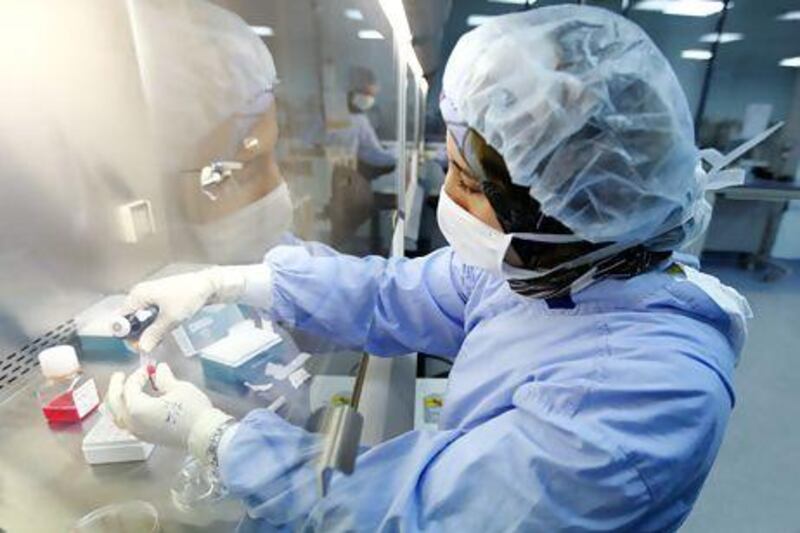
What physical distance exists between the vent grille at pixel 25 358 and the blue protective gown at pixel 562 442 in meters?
0.52

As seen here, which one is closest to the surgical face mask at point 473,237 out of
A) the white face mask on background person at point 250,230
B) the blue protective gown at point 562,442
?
the blue protective gown at point 562,442

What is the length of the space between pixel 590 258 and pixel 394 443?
0.39 meters

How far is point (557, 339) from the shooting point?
2.32 feet

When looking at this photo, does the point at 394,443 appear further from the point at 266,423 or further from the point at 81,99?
the point at 81,99

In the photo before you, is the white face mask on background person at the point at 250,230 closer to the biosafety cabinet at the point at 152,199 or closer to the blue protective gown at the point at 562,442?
the biosafety cabinet at the point at 152,199

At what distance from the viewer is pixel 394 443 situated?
65cm

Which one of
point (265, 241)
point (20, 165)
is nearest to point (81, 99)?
point (20, 165)

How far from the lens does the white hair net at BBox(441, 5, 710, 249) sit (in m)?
0.59

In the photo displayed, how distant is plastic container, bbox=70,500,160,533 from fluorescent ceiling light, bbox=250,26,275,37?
30.8 inches

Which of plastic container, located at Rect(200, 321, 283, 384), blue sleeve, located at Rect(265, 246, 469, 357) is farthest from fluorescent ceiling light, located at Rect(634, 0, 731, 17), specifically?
plastic container, located at Rect(200, 321, 283, 384)

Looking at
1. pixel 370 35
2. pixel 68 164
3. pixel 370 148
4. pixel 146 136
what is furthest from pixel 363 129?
pixel 68 164

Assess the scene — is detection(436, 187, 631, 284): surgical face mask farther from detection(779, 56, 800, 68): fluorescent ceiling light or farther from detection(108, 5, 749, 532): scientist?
detection(779, 56, 800, 68): fluorescent ceiling light

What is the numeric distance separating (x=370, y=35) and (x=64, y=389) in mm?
1344

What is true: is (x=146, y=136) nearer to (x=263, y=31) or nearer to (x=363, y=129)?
(x=263, y=31)
